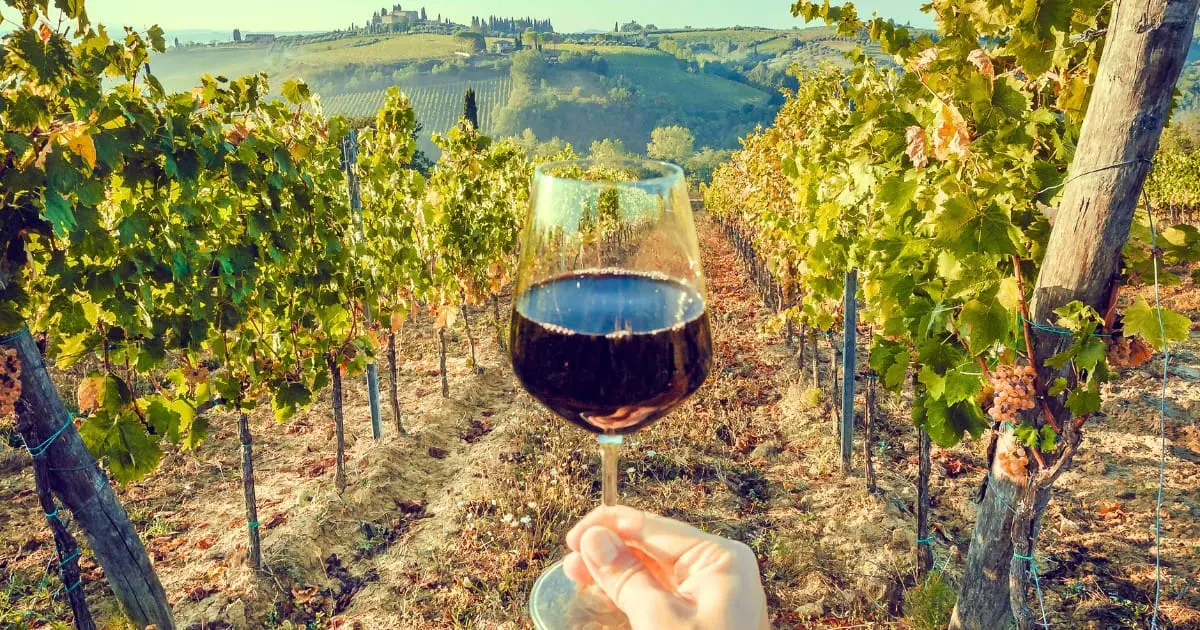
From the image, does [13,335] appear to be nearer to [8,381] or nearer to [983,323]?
[8,381]

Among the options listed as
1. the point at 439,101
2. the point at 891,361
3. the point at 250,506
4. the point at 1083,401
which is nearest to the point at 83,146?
the point at 250,506

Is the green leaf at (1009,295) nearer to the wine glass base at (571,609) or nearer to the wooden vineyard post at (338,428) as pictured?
the wine glass base at (571,609)

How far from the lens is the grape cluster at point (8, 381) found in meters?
2.83

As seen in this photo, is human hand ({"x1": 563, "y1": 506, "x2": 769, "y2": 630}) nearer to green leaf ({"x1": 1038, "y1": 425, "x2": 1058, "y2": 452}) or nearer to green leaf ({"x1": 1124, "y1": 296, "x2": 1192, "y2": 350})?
green leaf ({"x1": 1124, "y1": 296, "x2": 1192, "y2": 350})

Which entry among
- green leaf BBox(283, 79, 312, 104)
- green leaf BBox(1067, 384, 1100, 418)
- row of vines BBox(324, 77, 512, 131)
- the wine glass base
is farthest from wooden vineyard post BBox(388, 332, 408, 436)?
row of vines BBox(324, 77, 512, 131)

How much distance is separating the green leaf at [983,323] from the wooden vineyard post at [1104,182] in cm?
15

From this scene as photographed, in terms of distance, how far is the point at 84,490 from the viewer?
3332 mm

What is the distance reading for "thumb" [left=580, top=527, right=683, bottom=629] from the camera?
3.77 feet

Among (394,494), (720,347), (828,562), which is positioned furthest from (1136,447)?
(394,494)

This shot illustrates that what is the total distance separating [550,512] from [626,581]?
166 inches

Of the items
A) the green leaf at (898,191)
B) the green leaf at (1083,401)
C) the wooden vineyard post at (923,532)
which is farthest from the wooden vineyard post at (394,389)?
the green leaf at (1083,401)

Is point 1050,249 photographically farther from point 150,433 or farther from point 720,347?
point 720,347

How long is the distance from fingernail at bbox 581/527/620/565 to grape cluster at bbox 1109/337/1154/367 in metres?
2.28

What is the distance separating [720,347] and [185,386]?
685 cm
